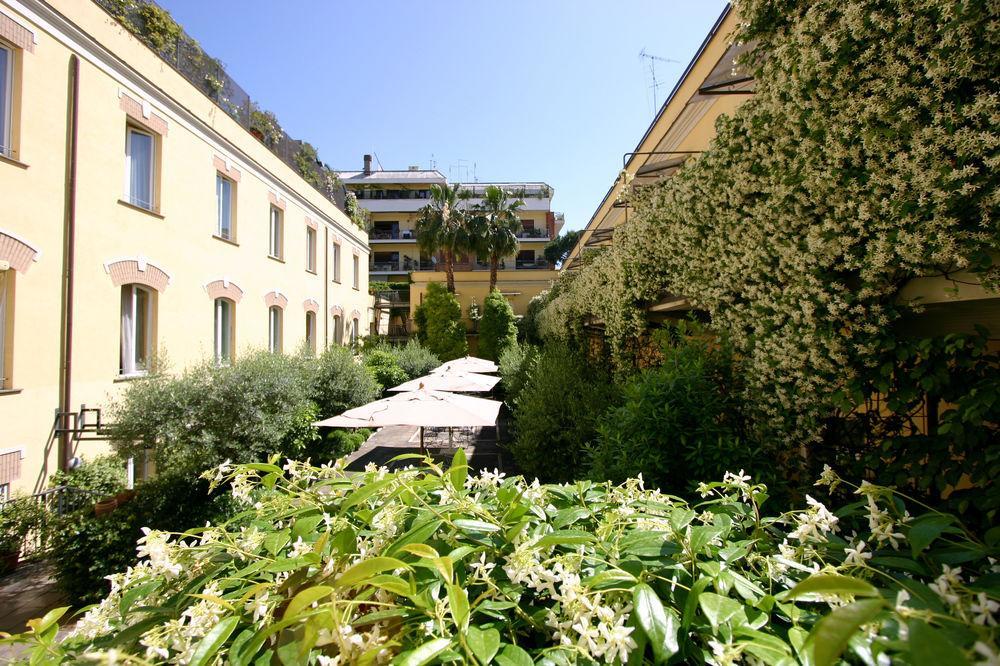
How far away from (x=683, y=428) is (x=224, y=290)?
10.7 m

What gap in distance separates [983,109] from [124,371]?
418 inches

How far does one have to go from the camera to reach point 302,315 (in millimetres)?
15367

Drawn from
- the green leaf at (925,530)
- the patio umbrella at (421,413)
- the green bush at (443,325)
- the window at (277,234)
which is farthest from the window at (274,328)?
the green leaf at (925,530)

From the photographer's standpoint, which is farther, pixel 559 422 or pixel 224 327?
pixel 224 327

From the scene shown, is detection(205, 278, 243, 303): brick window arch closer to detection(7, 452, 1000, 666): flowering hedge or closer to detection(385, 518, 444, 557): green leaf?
detection(7, 452, 1000, 666): flowering hedge

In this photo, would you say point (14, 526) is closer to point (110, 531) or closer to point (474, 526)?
point (110, 531)

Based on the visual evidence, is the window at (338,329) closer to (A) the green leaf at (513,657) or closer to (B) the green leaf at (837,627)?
(A) the green leaf at (513,657)

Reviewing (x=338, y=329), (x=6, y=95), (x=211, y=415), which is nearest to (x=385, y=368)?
(x=338, y=329)

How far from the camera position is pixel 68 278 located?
7164 millimetres

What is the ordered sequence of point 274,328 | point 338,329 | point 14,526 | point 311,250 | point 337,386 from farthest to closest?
point 338,329 → point 311,250 → point 274,328 → point 337,386 → point 14,526

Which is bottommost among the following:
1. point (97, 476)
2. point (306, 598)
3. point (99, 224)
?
point (97, 476)

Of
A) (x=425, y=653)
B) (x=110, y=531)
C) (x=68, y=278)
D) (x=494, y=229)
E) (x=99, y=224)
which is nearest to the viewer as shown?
(x=425, y=653)

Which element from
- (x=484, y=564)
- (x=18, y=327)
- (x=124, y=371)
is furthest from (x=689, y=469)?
(x=124, y=371)

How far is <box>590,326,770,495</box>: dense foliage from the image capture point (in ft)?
10.2
